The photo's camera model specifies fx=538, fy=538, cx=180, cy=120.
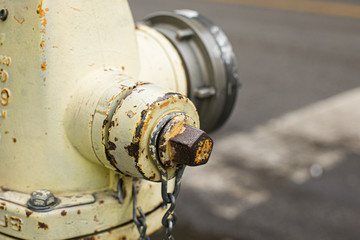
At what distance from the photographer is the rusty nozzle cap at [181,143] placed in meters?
1.14

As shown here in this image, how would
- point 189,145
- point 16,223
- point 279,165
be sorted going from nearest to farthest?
point 189,145
point 16,223
point 279,165

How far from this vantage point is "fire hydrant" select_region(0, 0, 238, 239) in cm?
116

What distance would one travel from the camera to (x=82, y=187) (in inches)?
50.9

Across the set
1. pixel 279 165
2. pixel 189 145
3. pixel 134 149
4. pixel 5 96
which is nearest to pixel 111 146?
pixel 134 149

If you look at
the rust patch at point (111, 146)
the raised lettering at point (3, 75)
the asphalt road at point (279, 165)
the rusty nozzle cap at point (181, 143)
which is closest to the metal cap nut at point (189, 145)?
the rusty nozzle cap at point (181, 143)

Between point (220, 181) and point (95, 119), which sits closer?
point (95, 119)

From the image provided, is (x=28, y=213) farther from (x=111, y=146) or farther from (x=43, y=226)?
(x=111, y=146)

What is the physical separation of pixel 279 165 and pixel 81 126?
2939 mm

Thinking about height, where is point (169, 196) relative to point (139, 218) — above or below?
above

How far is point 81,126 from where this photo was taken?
121 centimetres

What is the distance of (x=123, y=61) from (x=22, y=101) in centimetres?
26

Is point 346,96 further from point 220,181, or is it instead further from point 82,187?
point 82,187

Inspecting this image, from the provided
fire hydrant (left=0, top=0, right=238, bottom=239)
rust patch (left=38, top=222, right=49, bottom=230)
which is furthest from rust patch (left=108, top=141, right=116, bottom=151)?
rust patch (left=38, top=222, right=49, bottom=230)

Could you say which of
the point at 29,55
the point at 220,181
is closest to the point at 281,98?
the point at 220,181
